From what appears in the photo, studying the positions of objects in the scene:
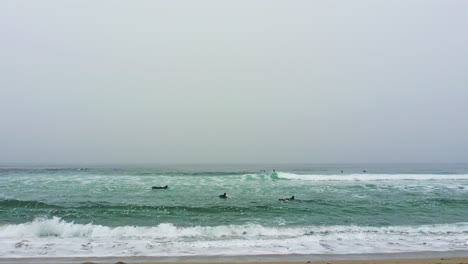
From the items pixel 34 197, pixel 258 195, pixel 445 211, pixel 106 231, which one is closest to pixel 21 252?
pixel 106 231

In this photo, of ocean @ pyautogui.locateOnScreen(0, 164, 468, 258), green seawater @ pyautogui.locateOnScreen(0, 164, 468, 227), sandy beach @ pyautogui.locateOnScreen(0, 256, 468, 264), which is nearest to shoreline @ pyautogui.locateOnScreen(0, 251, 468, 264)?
sandy beach @ pyautogui.locateOnScreen(0, 256, 468, 264)

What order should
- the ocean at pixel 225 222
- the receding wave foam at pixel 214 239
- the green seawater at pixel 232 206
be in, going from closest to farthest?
the receding wave foam at pixel 214 239 < the ocean at pixel 225 222 < the green seawater at pixel 232 206

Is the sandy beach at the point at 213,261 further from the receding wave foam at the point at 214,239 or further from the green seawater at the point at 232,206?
the green seawater at the point at 232,206

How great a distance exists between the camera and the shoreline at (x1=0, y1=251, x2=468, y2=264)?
29.5ft

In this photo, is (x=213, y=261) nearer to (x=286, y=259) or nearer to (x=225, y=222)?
(x=286, y=259)

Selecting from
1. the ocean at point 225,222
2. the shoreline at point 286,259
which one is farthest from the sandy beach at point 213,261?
the ocean at point 225,222

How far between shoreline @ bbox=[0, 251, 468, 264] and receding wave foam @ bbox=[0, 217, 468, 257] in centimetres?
48

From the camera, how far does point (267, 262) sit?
896 centimetres

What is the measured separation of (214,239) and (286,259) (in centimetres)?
352

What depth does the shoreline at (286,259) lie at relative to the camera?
8984 mm

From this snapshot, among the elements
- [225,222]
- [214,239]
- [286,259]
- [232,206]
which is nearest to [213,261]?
[286,259]

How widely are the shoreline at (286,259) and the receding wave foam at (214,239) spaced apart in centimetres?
48

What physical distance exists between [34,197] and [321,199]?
19.1 m

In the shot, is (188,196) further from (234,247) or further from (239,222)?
(234,247)
